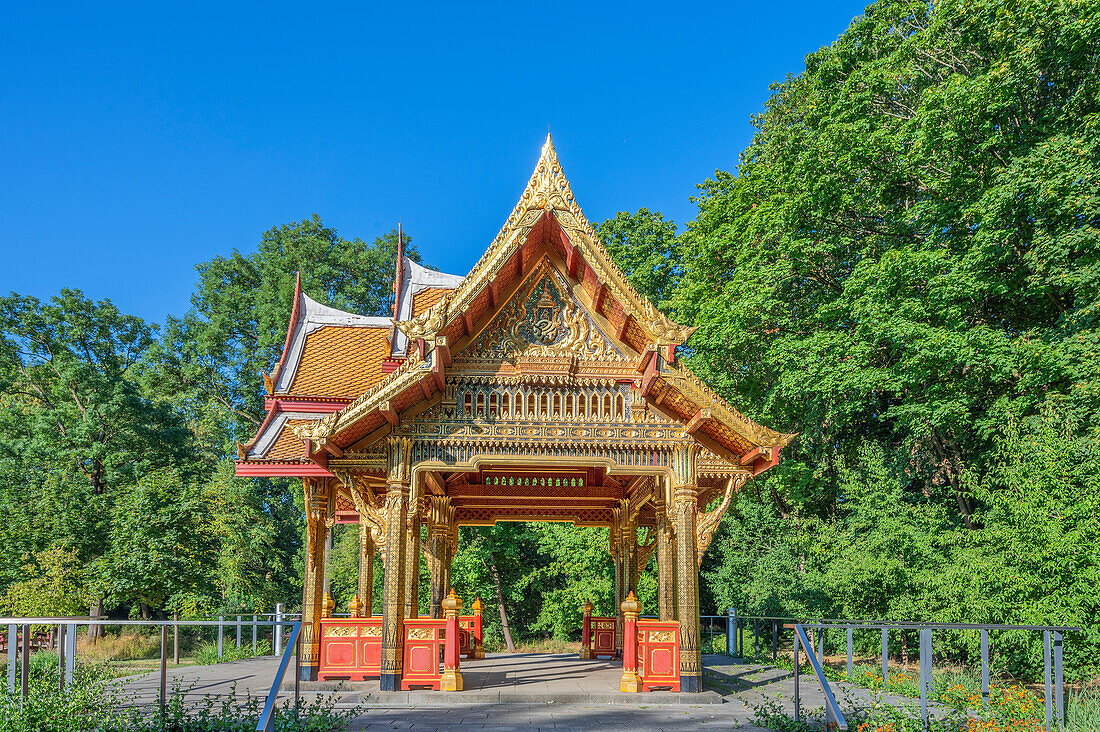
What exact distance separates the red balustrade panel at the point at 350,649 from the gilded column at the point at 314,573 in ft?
1.60

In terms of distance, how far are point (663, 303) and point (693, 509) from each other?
760 inches

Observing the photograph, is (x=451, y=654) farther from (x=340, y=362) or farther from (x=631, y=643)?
(x=340, y=362)

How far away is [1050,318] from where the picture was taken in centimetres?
1959

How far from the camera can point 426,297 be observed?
1748 centimetres

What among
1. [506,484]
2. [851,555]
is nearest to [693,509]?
[506,484]

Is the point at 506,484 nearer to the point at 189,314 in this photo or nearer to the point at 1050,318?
the point at 1050,318

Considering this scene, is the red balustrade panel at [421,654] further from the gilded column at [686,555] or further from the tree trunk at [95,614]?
the tree trunk at [95,614]

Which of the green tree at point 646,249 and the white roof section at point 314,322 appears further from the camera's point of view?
the green tree at point 646,249

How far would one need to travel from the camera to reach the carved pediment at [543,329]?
1194 cm

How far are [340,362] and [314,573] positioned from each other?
16.1 ft

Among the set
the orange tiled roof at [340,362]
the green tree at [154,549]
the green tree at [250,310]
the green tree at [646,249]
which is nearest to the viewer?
the orange tiled roof at [340,362]

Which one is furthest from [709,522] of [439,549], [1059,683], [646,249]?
[646,249]

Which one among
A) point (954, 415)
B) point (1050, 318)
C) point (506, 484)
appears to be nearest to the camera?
point (506, 484)

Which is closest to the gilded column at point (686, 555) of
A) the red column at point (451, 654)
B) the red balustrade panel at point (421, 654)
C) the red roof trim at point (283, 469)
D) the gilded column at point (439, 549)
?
the red column at point (451, 654)
